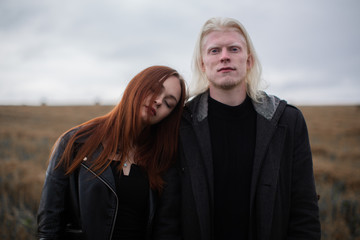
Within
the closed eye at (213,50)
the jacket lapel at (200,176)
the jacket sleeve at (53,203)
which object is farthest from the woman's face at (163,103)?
the jacket sleeve at (53,203)

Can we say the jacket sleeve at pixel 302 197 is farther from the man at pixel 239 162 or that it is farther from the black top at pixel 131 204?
the black top at pixel 131 204

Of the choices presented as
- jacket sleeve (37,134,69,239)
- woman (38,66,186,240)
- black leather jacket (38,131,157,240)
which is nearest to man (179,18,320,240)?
woman (38,66,186,240)

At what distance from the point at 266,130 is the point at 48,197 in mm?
2004

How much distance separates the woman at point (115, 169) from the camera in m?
1.89

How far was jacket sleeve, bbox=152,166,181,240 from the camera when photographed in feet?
6.84

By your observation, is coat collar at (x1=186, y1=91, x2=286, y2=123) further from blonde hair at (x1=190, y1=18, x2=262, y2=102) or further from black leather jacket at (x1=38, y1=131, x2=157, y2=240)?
black leather jacket at (x1=38, y1=131, x2=157, y2=240)

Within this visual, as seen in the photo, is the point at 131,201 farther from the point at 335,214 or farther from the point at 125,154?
the point at 335,214

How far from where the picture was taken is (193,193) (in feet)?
6.60

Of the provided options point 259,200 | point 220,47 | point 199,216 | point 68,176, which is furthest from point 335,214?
point 68,176

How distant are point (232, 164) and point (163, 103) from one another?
886 mm

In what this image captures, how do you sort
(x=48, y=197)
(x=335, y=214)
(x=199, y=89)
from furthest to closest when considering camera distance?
1. (x=335, y=214)
2. (x=199, y=89)
3. (x=48, y=197)

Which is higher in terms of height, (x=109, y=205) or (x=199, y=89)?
(x=199, y=89)

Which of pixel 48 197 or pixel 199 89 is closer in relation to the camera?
pixel 48 197

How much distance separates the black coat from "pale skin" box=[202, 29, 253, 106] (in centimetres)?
37
